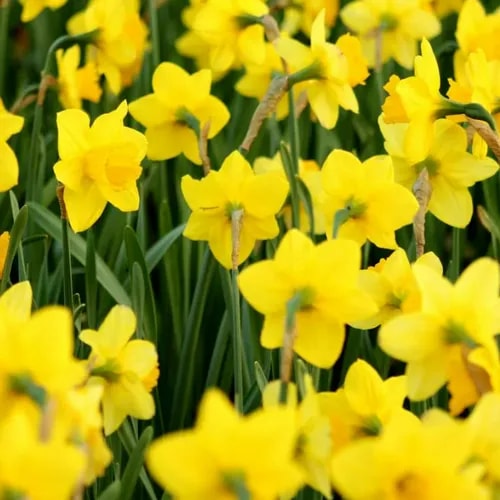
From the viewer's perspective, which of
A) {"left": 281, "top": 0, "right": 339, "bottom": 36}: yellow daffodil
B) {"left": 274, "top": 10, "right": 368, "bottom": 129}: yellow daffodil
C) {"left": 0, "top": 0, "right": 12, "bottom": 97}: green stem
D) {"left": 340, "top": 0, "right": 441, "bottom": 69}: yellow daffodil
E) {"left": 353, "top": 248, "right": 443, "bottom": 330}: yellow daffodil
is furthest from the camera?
{"left": 0, "top": 0, "right": 12, "bottom": 97}: green stem

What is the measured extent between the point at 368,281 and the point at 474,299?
29cm

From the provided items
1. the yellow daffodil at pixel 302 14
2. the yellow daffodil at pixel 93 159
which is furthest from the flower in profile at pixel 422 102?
the yellow daffodil at pixel 302 14

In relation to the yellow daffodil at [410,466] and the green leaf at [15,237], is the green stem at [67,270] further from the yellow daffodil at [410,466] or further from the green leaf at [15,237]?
the yellow daffodil at [410,466]

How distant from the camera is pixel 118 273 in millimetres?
1752

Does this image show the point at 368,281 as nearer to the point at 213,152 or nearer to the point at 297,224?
the point at 297,224

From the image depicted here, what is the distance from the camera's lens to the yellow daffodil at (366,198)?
136 centimetres

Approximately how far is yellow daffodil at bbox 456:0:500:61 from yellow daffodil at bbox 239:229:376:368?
102cm

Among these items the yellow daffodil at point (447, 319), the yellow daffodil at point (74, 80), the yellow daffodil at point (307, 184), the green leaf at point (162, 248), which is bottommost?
the green leaf at point (162, 248)

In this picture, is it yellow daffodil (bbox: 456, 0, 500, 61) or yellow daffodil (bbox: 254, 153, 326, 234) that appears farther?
yellow daffodil (bbox: 456, 0, 500, 61)

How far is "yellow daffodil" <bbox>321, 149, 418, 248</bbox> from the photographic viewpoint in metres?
1.36

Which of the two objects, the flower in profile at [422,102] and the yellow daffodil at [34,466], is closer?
the yellow daffodil at [34,466]

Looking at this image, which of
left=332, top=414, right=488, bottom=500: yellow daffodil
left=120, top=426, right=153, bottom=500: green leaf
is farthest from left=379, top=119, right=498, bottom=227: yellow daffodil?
left=332, top=414, right=488, bottom=500: yellow daffodil

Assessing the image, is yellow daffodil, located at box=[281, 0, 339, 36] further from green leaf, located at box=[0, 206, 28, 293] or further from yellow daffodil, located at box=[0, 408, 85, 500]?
yellow daffodil, located at box=[0, 408, 85, 500]

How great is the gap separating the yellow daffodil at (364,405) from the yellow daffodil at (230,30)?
93cm
